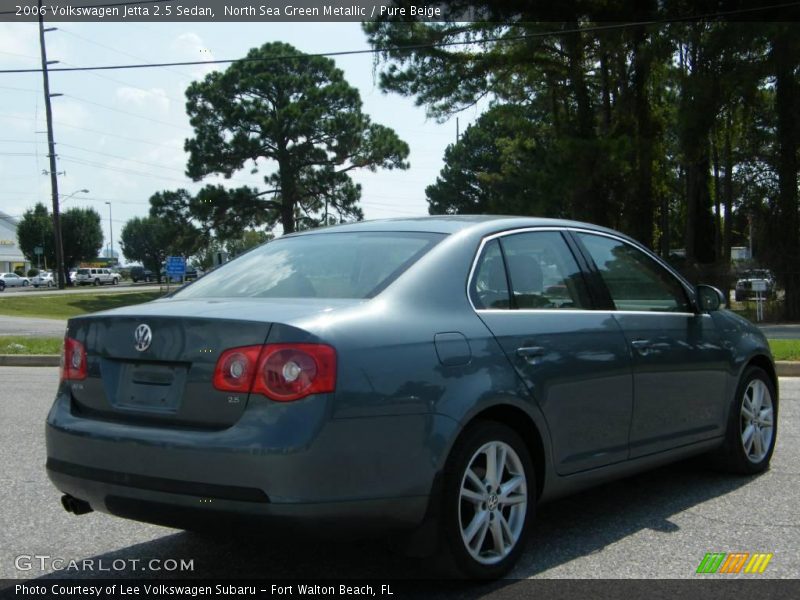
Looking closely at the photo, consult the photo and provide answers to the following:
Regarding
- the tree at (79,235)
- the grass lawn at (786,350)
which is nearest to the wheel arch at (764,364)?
the grass lawn at (786,350)

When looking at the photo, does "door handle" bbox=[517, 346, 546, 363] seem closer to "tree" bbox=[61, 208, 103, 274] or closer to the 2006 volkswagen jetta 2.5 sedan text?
the 2006 volkswagen jetta 2.5 sedan text

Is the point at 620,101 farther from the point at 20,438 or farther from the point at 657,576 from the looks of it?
the point at 657,576

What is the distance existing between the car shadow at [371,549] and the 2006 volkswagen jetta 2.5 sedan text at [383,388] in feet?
0.78

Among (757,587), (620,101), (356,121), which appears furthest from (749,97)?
(356,121)

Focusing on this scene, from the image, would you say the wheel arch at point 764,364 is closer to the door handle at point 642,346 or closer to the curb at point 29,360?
the door handle at point 642,346

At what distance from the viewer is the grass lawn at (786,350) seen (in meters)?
13.0

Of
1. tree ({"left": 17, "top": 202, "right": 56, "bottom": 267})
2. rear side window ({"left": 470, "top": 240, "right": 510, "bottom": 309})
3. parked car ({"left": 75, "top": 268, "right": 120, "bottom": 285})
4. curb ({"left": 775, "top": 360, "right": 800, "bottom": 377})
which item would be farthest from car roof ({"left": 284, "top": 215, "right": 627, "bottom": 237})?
tree ({"left": 17, "top": 202, "right": 56, "bottom": 267})

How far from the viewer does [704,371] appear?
5441 mm

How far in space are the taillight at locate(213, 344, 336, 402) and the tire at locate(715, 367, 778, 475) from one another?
3.27 m

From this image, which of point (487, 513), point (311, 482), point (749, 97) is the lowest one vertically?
point (487, 513)

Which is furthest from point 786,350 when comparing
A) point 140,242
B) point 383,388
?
point 140,242

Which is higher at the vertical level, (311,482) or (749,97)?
(749,97)

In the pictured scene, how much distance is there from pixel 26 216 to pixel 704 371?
Answer: 101795 millimetres

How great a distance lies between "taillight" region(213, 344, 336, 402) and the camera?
345 cm
